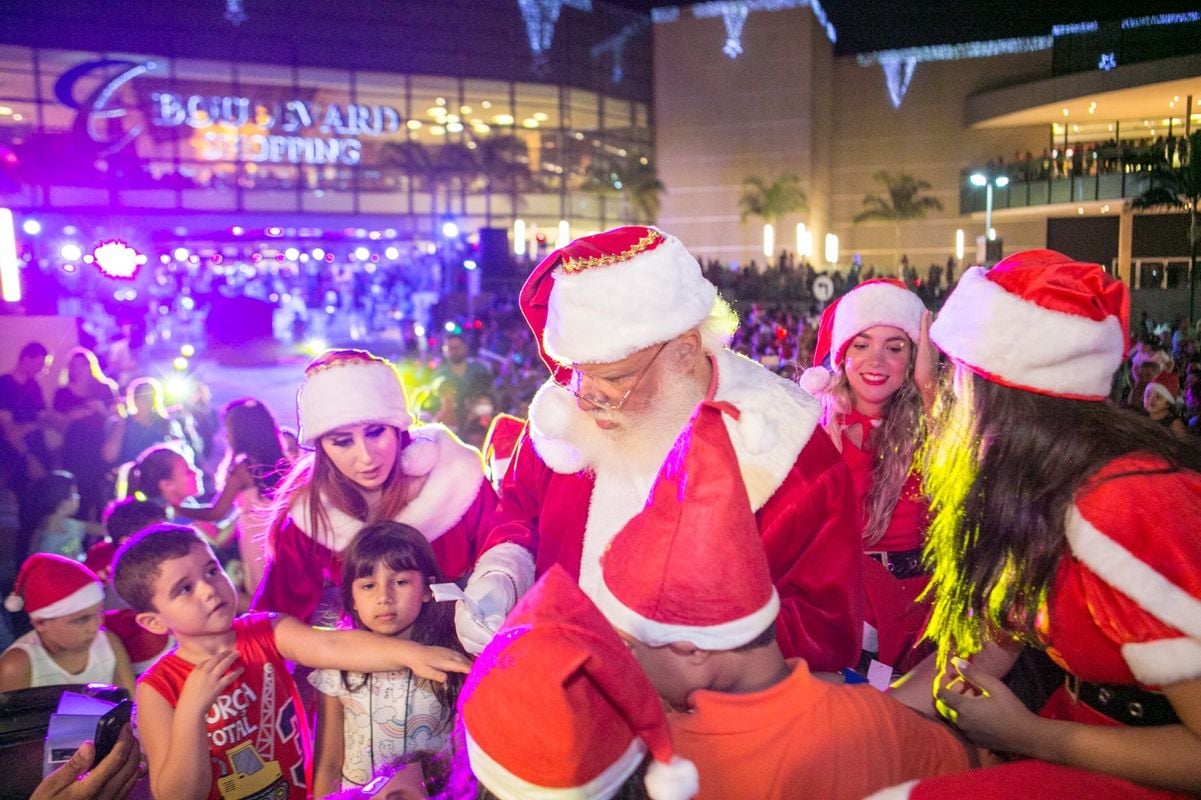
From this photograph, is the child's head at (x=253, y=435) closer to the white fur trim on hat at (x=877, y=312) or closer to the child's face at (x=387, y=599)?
the child's face at (x=387, y=599)

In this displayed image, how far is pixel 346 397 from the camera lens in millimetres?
2762

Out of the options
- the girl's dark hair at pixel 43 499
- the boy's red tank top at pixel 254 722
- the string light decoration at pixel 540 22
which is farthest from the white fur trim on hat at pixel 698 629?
the string light decoration at pixel 540 22

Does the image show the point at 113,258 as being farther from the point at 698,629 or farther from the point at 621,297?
the point at 698,629

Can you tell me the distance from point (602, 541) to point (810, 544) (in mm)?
514

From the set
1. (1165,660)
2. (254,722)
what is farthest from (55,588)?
(1165,660)

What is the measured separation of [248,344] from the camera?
14570 millimetres

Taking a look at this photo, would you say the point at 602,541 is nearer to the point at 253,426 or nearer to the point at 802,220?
the point at 253,426

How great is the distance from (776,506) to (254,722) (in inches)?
63.6

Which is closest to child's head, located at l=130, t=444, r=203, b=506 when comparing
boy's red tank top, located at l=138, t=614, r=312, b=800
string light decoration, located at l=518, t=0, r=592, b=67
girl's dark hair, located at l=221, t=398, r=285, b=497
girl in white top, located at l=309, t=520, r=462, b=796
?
girl's dark hair, located at l=221, t=398, r=285, b=497

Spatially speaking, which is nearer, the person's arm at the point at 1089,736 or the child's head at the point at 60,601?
the person's arm at the point at 1089,736

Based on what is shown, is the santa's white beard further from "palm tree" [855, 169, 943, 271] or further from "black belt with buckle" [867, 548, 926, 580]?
"palm tree" [855, 169, 943, 271]

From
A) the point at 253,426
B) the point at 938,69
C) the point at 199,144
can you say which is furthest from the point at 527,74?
the point at 253,426

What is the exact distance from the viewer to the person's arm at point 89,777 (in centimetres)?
186

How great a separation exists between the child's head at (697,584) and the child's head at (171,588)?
1520 millimetres
